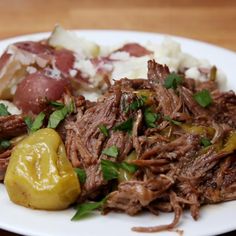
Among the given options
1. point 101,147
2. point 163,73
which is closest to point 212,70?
point 163,73

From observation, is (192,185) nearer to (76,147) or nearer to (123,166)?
(123,166)

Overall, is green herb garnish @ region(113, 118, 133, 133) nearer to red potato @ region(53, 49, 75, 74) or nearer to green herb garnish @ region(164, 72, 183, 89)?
green herb garnish @ region(164, 72, 183, 89)

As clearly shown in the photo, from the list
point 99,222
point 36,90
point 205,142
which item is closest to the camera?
point 99,222

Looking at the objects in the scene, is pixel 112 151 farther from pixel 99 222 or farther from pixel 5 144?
pixel 5 144

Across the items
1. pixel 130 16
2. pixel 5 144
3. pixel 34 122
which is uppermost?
pixel 34 122

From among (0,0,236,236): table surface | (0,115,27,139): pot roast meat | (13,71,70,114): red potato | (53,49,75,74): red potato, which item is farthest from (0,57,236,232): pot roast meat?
(0,0,236,236): table surface

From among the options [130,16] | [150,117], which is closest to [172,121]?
[150,117]

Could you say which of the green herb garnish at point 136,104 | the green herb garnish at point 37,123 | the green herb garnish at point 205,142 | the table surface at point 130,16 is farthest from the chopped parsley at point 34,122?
the table surface at point 130,16
